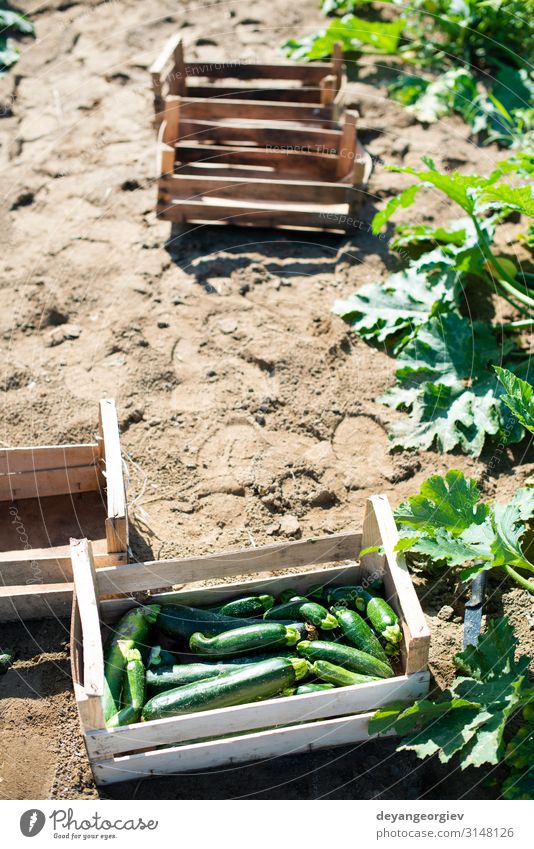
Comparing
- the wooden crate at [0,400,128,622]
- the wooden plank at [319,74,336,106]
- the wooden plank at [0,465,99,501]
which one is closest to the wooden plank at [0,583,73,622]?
the wooden crate at [0,400,128,622]

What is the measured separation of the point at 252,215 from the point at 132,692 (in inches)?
174

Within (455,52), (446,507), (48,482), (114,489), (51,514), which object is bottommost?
(51,514)

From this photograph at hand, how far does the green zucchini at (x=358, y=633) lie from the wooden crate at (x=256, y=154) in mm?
3881

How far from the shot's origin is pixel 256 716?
4062mm

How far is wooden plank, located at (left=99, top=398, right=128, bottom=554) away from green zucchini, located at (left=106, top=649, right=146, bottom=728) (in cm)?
59

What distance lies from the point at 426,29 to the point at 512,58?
102 centimetres

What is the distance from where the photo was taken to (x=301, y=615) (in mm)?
4574

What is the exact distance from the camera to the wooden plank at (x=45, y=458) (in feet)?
17.0

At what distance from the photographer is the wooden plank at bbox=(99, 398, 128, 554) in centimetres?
454

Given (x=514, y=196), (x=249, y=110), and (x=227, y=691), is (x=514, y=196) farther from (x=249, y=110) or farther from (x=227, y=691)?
(x=227, y=691)

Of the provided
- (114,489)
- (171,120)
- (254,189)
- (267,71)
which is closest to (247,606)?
(114,489)

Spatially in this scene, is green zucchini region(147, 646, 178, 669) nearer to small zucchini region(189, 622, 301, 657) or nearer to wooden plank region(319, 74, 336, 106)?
small zucchini region(189, 622, 301, 657)

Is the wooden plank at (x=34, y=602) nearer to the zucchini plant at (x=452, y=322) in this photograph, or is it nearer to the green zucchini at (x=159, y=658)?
the green zucchini at (x=159, y=658)
